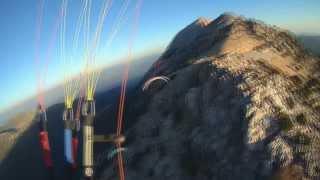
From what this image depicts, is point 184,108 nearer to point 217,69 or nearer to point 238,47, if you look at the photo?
point 217,69

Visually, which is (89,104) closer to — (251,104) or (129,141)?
(251,104)

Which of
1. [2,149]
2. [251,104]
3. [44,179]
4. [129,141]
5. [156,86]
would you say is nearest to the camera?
[251,104]

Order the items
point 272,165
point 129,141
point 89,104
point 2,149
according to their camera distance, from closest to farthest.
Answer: point 89,104 → point 272,165 → point 129,141 → point 2,149

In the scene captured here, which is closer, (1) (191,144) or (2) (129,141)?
(1) (191,144)

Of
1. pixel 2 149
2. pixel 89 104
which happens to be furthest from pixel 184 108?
pixel 2 149

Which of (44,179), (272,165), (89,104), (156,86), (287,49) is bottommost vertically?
(44,179)

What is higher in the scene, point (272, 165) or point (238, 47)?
point (238, 47)
